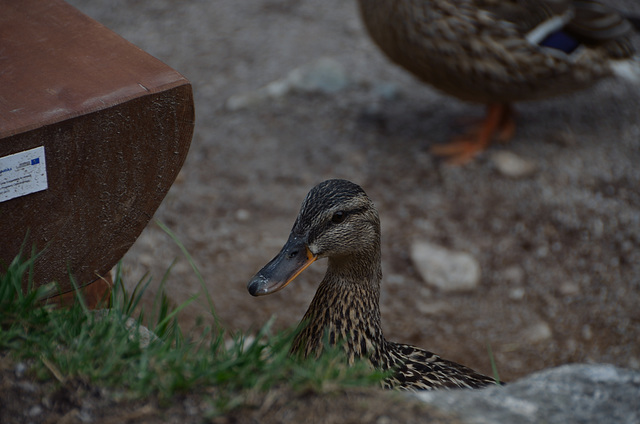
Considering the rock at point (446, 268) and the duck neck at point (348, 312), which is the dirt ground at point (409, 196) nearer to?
the rock at point (446, 268)

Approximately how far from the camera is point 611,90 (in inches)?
225

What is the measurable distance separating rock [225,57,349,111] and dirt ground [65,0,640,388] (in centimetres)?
6

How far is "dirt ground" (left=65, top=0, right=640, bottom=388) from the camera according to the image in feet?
13.8

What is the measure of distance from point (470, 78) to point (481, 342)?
1688 millimetres

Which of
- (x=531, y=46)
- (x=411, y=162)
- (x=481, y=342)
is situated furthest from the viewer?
(x=411, y=162)

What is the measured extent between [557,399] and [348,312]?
983 millimetres

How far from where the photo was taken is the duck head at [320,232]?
8.29ft

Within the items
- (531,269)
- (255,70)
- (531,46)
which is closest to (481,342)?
(531,269)

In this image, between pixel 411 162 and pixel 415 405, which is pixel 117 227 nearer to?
pixel 415 405

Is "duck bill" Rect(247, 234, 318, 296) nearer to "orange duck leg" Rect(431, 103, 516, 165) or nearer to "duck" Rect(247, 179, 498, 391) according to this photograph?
"duck" Rect(247, 179, 498, 391)

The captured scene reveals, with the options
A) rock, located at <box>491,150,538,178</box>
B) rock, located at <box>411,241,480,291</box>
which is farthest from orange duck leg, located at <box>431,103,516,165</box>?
rock, located at <box>411,241,480,291</box>

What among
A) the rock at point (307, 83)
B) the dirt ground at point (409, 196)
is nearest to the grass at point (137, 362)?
the dirt ground at point (409, 196)

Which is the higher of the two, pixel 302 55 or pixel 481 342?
pixel 302 55

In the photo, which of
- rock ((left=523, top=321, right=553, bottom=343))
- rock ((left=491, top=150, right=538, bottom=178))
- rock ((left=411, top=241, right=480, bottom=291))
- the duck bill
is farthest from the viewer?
rock ((left=491, top=150, right=538, bottom=178))
